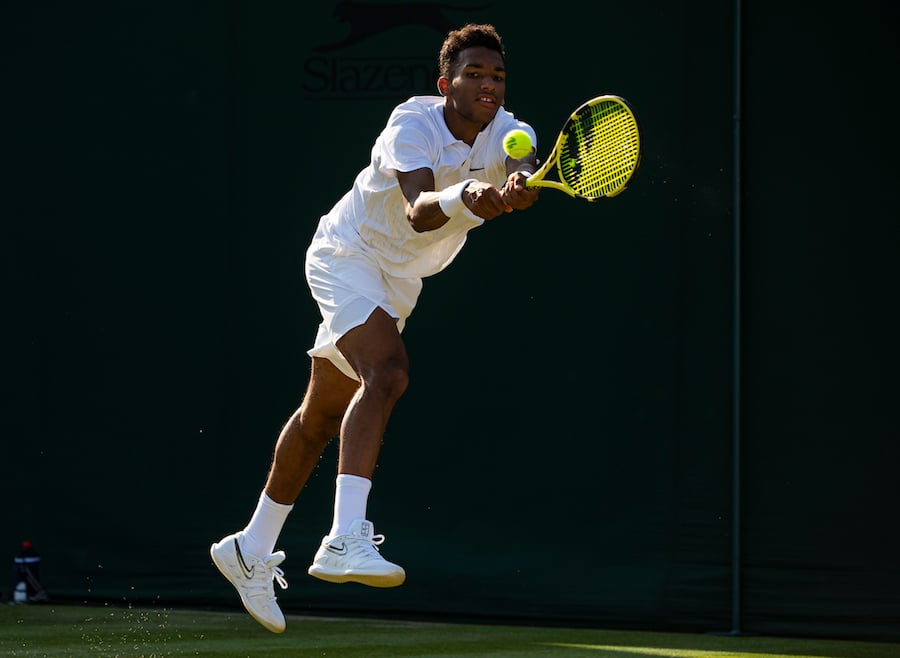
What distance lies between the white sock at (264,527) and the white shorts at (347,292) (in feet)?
1.71

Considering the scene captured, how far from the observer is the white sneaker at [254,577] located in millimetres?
4578

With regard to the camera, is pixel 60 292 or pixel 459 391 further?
pixel 60 292

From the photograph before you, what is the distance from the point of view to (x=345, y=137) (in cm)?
691

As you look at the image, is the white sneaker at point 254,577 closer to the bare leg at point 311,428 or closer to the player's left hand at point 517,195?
the bare leg at point 311,428

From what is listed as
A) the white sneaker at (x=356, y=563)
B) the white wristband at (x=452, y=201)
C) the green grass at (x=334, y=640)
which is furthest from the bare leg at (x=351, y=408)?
the green grass at (x=334, y=640)

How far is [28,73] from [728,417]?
3716 millimetres

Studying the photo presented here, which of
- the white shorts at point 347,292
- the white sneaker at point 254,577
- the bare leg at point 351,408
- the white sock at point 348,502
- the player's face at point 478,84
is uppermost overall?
the player's face at point 478,84

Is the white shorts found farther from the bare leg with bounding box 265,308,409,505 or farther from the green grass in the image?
the green grass

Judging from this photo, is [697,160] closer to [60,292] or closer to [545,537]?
[545,537]

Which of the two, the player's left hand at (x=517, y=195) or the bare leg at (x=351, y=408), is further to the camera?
the bare leg at (x=351, y=408)

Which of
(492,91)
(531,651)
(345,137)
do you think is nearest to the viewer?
(492,91)

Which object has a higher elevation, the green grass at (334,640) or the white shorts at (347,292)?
the white shorts at (347,292)

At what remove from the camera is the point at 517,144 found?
13.0 ft

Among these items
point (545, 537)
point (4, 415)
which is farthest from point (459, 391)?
point (4, 415)
